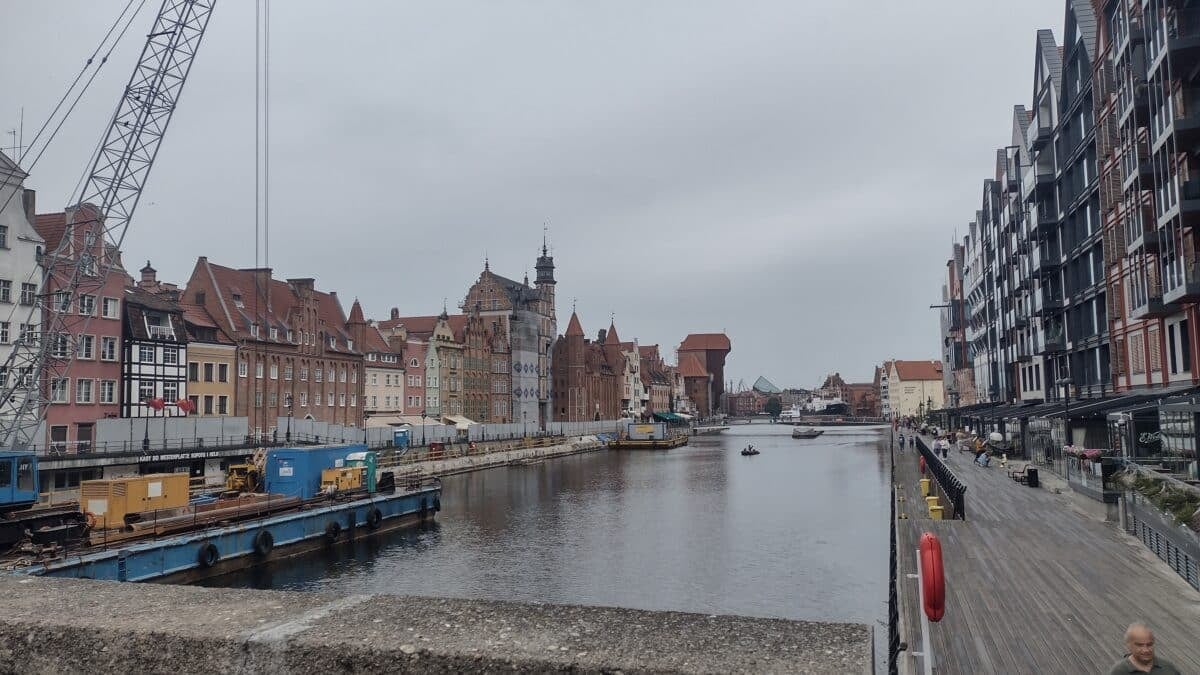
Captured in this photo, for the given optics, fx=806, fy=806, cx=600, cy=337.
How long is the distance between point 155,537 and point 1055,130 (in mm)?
66272

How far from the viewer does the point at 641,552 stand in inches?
1635

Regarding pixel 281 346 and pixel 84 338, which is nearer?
pixel 84 338

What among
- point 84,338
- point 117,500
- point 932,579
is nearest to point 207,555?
point 117,500

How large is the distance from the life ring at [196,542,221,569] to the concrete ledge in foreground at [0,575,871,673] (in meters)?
33.8

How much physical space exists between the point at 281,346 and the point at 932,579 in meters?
79.3

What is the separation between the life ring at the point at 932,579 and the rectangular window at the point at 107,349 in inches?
2579

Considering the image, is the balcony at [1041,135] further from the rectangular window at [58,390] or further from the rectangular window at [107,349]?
the rectangular window at [58,390]

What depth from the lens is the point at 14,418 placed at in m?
52.0

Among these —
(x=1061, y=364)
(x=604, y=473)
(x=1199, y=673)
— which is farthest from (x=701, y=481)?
(x=1199, y=673)

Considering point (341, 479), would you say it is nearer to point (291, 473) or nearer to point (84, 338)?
point (291, 473)

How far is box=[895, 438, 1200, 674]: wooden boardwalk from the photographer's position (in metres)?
14.1

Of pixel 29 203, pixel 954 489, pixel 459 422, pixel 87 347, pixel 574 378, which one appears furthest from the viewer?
pixel 574 378

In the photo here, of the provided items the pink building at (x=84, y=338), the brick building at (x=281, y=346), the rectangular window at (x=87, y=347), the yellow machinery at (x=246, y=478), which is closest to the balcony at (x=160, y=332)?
the pink building at (x=84, y=338)

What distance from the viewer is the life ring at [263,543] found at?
1476 inches
